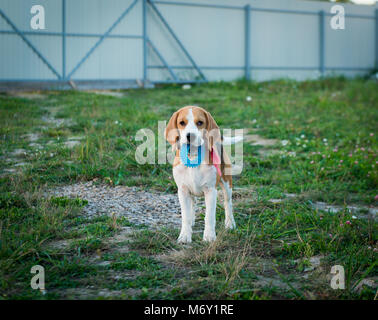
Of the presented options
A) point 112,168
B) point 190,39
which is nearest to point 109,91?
point 190,39

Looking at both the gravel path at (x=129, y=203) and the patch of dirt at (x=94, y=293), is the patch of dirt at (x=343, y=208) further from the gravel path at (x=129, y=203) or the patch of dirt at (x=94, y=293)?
the patch of dirt at (x=94, y=293)

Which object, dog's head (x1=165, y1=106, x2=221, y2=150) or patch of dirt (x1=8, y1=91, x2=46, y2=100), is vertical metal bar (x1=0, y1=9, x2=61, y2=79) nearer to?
patch of dirt (x1=8, y1=91, x2=46, y2=100)

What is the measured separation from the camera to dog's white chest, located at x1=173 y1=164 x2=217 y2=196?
3.55m

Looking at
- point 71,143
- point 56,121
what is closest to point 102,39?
point 56,121

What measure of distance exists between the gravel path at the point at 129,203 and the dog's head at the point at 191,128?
3.01 ft

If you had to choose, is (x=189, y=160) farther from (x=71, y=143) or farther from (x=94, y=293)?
(x=71, y=143)

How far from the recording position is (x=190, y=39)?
1354cm

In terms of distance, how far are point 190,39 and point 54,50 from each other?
4189mm

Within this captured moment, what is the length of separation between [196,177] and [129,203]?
129 cm

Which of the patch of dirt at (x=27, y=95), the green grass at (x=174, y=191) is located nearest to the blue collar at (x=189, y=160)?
the green grass at (x=174, y=191)

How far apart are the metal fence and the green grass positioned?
2323 millimetres

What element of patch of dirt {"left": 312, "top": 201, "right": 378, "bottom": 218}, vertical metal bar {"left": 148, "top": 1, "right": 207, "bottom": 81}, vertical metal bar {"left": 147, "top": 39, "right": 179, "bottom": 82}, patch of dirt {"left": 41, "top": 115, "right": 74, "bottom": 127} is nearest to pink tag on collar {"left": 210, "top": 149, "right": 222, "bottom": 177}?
patch of dirt {"left": 312, "top": 201, "right": 378, "bottom": 218}

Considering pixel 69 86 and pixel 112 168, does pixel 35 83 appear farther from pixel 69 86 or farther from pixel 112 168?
pixel 112 168

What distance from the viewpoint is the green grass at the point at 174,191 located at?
2869mm
